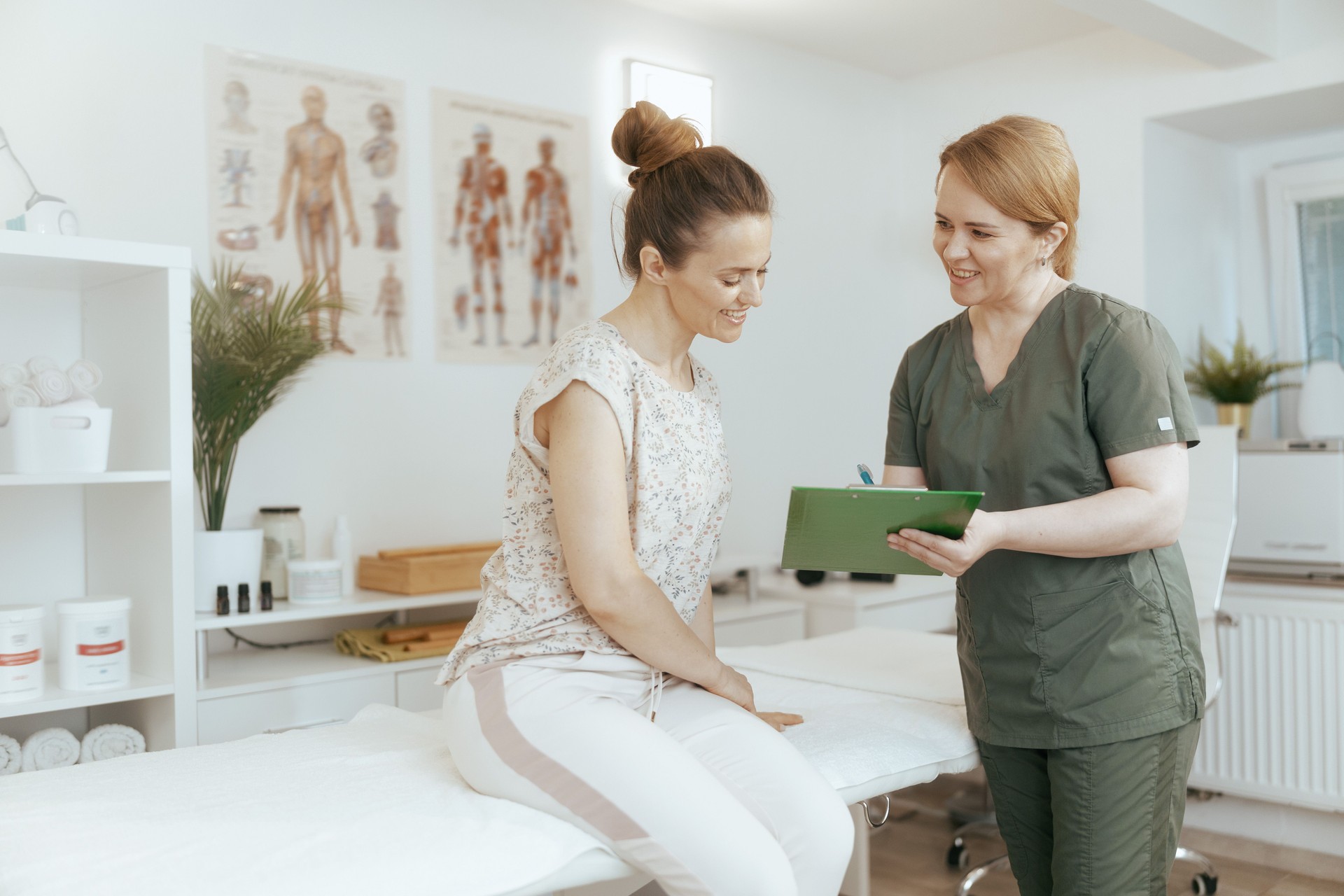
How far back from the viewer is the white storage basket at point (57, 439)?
199 cm

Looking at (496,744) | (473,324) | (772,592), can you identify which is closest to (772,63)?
(473,324)

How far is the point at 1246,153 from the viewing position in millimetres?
3682

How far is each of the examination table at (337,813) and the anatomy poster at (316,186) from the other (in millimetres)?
1234

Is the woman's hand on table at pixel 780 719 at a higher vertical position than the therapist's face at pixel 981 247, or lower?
lower

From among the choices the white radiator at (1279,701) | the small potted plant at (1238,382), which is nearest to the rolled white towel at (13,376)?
the white radiator at (1279,701)

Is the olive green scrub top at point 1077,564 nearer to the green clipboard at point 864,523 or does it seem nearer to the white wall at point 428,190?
the green clipboard at point 864,523

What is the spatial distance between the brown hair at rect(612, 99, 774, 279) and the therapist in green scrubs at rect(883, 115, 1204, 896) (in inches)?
12.9

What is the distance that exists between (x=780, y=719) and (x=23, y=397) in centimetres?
142

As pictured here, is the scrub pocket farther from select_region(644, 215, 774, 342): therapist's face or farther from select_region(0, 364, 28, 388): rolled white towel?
select_region(0, 364, 28, 388): rolled white towel

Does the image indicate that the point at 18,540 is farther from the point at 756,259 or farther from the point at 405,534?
the point at 756,259

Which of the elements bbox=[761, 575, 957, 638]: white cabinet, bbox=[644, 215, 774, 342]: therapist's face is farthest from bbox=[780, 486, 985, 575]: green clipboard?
bbox=[761, 575, 957, 638]: white cabinet

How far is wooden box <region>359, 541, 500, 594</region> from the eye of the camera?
Result: 2.62 meters

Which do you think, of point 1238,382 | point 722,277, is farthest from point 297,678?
point 1238,382

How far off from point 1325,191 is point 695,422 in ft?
9.13
